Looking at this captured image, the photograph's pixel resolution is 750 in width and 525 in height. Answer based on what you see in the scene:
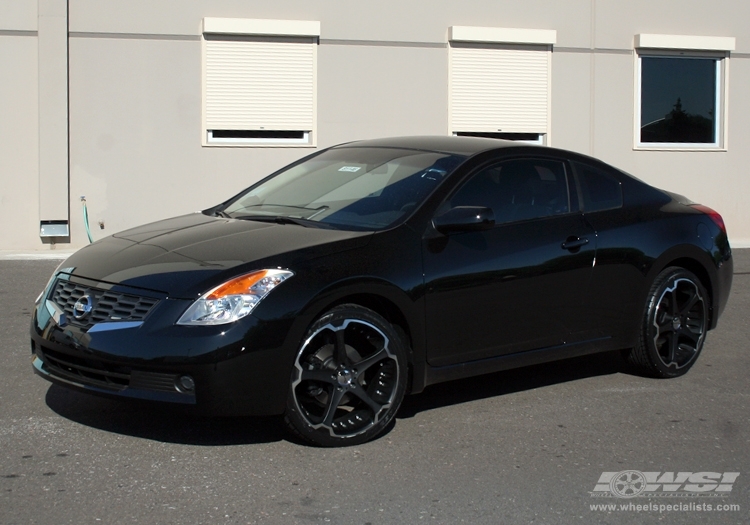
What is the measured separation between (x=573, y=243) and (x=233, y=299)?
217cm

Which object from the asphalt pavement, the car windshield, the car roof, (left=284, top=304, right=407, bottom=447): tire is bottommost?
the asphalt pavement

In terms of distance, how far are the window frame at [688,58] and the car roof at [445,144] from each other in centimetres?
871

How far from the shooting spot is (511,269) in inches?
211

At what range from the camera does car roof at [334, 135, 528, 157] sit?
18.9ft

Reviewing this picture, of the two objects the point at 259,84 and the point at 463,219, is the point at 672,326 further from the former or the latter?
the point at 259,84

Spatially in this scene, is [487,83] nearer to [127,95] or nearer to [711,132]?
[711,132]

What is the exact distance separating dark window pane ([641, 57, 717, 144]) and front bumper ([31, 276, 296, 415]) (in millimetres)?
11041

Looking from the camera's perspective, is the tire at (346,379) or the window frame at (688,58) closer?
the tire at (346,379)

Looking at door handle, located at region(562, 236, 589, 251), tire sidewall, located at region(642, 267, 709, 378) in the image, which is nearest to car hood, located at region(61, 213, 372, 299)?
door handle, located at region(562, 236, 589, 251)

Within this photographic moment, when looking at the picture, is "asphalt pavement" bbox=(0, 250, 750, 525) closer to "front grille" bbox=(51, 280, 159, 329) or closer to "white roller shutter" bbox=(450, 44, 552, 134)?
"front grille" bbox=(51, 280, 159, 329)

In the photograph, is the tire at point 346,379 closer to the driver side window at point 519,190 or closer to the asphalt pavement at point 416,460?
the asphalt pavement at point 416,460

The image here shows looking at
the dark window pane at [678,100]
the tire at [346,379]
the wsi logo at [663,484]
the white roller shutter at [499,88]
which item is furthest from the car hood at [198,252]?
the dark window pane at [678,100]

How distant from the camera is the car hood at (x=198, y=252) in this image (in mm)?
4570

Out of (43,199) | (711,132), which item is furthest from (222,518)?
(711,132)
